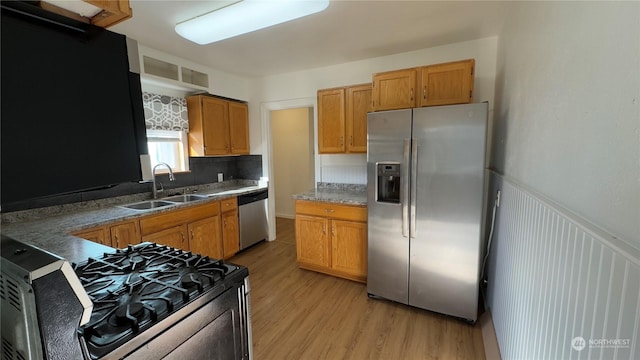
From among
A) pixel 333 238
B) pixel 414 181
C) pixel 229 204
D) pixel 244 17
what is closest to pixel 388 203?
pixel 414 181

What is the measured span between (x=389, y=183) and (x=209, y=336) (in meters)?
1.83

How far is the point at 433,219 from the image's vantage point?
2.15m

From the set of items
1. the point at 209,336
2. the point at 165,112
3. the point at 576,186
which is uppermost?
the point at 165,112

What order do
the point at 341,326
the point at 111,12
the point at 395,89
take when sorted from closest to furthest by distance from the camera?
the point at 111,12 → the point at 341,326 → the point at 395,89

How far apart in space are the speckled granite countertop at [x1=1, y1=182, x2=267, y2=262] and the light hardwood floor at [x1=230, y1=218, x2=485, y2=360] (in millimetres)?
1248

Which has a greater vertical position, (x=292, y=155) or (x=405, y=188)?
(x=292, y=155)

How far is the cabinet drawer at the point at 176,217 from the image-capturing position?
2.44 metres

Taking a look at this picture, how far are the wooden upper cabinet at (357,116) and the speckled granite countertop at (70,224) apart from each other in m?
1.78

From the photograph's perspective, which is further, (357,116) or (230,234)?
(230,234)

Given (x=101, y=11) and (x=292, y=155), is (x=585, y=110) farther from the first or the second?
(x=292, y=155)

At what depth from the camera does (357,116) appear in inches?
115

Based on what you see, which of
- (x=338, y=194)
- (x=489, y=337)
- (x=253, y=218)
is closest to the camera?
(x=489, y=337)

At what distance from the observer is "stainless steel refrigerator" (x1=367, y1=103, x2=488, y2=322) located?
2.00 meters

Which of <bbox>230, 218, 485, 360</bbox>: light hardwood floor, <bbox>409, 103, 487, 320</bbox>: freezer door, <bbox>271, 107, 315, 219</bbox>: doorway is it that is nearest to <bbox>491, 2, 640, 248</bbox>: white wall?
<bbox>409, 103, 487, 320</bbox>: freezer door
